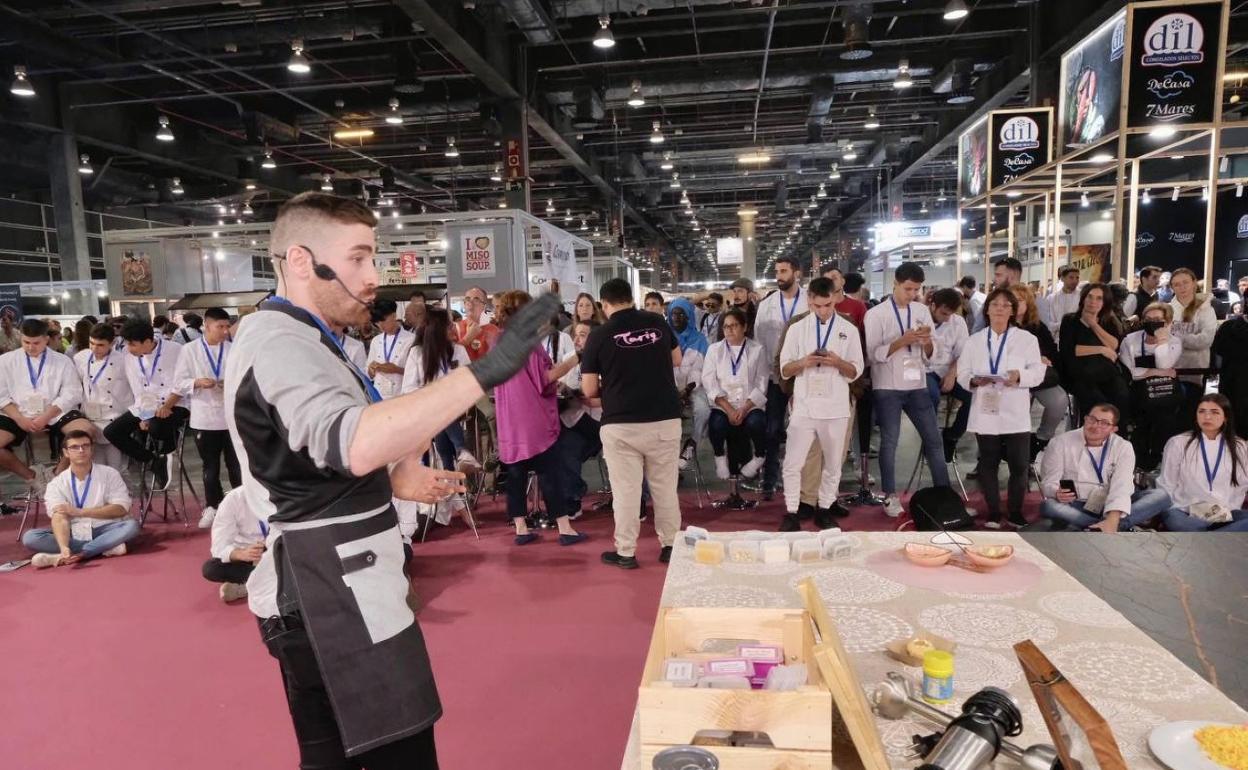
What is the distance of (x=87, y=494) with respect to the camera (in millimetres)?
4715

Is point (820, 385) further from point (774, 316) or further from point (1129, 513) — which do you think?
point (1129, 513)

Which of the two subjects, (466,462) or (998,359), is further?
(466,462)

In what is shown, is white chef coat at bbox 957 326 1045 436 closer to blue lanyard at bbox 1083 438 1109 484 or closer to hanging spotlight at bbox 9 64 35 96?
blue lanyard at bbox 1083 438 1109 484

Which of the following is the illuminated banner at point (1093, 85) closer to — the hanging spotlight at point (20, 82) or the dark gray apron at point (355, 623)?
the dark gray apron at point (355, 623)

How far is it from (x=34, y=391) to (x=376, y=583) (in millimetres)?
6003

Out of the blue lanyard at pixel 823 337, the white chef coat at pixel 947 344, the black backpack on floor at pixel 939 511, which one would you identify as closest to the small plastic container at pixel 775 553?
the black backpack on floor at pixel 939 511

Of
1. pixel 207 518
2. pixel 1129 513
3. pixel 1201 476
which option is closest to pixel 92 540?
pixel 207 518

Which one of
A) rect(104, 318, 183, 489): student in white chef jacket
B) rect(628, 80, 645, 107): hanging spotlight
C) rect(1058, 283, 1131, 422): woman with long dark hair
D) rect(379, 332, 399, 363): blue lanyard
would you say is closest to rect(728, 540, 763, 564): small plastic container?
rect(1058, 283, 1131, 422): woman with long dark hair

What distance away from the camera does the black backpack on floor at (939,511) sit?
3.25 meters

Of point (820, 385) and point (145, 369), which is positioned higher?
point (145, 369)

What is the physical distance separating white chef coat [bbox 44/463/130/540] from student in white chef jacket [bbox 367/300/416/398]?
1.81m

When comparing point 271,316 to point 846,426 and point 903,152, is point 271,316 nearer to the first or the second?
point 846,426

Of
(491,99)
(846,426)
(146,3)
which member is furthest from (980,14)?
(146,3)

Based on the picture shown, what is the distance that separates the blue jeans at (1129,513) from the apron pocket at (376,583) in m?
4.05
